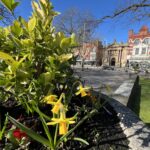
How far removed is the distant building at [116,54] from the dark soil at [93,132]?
5505 centimetres

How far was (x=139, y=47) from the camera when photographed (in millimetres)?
51688

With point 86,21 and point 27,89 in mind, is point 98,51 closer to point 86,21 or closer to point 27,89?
point 86,21

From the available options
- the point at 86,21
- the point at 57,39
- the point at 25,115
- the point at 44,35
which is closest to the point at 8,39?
the point at 44,35

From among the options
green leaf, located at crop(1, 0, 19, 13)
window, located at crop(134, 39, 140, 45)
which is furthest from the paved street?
window, located at crop(134, 39, 140, 45)

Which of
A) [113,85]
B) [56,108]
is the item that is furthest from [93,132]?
[113,85]

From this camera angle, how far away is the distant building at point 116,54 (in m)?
57.4

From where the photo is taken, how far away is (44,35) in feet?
5.46

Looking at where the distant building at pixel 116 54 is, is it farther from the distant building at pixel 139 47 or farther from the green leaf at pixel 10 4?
the green leaf at pixel 10 4

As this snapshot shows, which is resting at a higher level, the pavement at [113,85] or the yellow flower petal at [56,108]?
the yellow flower petal at [56,108]

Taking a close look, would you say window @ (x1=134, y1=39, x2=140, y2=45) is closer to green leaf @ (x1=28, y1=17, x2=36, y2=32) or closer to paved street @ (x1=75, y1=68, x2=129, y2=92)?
paved street @ (x1=75, y1=68, x2=129, y2=92)

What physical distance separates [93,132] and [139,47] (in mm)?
53050

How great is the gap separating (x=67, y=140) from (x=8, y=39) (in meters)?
1.00

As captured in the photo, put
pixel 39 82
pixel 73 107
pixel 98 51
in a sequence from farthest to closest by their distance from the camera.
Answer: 1. pixel 98 51
2. pixel 73 107
3. pixel 39 82

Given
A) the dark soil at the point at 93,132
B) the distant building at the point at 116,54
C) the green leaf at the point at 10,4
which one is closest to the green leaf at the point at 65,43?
the green leaf at the point at 10,4
